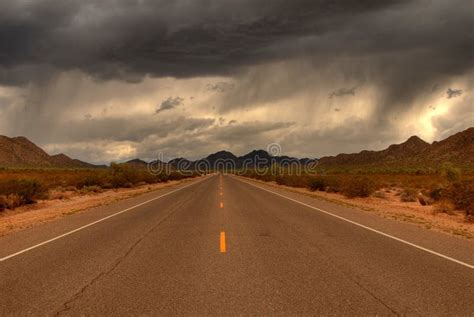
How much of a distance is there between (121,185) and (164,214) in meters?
33.4

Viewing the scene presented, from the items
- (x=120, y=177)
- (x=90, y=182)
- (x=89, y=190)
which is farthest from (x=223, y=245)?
(x=120, y=177)

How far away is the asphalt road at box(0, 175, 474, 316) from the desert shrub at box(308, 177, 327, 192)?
27931 mm

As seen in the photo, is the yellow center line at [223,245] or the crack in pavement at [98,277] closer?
the crack in pavement at [98,277]

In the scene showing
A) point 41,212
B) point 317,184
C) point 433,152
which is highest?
point 433,152

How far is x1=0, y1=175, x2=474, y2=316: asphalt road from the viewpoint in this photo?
5.58 meters

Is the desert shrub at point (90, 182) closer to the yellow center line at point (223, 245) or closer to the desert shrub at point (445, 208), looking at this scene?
the desert shrub at point (445, 208)

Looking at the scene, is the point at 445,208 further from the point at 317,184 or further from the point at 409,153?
the point at 409,153

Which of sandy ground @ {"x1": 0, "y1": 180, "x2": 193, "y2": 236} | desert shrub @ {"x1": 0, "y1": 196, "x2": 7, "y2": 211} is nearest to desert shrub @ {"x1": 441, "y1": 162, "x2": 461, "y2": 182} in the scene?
sandy ground @ {"x1": 0, "y1": 180, "x2": 193, "y2": 236}

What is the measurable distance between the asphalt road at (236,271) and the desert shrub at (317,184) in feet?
91.6

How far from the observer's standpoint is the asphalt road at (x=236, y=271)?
18.3 ft

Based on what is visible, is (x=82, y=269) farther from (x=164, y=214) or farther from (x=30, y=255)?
(x=164, y=214)

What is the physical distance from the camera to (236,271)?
24.3 feet

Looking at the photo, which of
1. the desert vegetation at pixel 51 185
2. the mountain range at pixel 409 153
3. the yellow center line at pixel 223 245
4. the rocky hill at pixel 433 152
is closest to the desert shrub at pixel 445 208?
the yellow center line at pixel 223 245

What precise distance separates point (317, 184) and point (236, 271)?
34.7 meters
